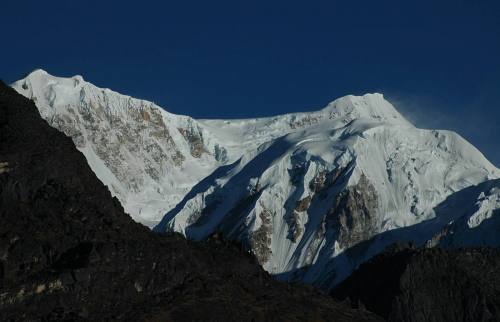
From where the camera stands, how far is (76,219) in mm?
153125

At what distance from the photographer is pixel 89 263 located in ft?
470

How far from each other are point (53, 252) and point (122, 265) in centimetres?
803

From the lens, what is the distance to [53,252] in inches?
5714

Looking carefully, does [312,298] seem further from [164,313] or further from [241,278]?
[164,313]

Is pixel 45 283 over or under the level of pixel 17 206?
under

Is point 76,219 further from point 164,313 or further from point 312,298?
point 312,298

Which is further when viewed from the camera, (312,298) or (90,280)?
(312,298)

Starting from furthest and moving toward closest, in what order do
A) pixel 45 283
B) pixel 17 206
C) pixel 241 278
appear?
pixel 241 278, pixel 17 206, pixel 45 283

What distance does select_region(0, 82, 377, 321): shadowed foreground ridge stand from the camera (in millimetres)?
140125

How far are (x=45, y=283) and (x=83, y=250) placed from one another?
8.89 metres

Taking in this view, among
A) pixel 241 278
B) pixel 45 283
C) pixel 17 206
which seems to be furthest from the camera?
pixel 241 278

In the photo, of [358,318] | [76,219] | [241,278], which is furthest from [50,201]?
[358,318]

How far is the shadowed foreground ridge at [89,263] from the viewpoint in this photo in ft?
460

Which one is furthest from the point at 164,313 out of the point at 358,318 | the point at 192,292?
the point at 358,318
